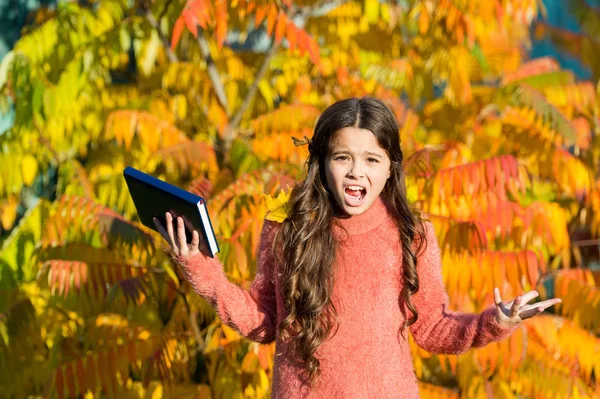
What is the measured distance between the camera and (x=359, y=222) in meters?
2.72

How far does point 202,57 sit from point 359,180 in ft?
11.5

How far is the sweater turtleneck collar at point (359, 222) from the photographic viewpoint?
2713mm

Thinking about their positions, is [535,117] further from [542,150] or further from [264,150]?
[264,150]

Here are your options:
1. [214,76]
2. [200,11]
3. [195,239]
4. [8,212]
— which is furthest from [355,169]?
[8,212]

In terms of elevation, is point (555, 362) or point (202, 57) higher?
point (202, 57)

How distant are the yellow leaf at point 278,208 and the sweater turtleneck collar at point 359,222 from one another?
0.50ft

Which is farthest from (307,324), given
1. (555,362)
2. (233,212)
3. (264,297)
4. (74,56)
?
(74,56)

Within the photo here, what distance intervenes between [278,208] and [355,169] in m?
0.32

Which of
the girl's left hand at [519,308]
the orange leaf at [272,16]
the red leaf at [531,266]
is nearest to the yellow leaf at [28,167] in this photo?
the orange leaf at [272,16]

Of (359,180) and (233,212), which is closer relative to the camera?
(359,180)

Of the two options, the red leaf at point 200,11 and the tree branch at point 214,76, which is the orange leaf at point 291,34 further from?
the tree branch at point 214,76

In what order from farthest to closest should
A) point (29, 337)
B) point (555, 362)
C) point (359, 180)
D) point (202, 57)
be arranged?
point (202, 57)
point (29, 337)
point (555, 362)
point (359, 180)

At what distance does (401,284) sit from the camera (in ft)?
8.87

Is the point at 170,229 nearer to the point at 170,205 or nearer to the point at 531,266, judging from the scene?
the point at 170,205
